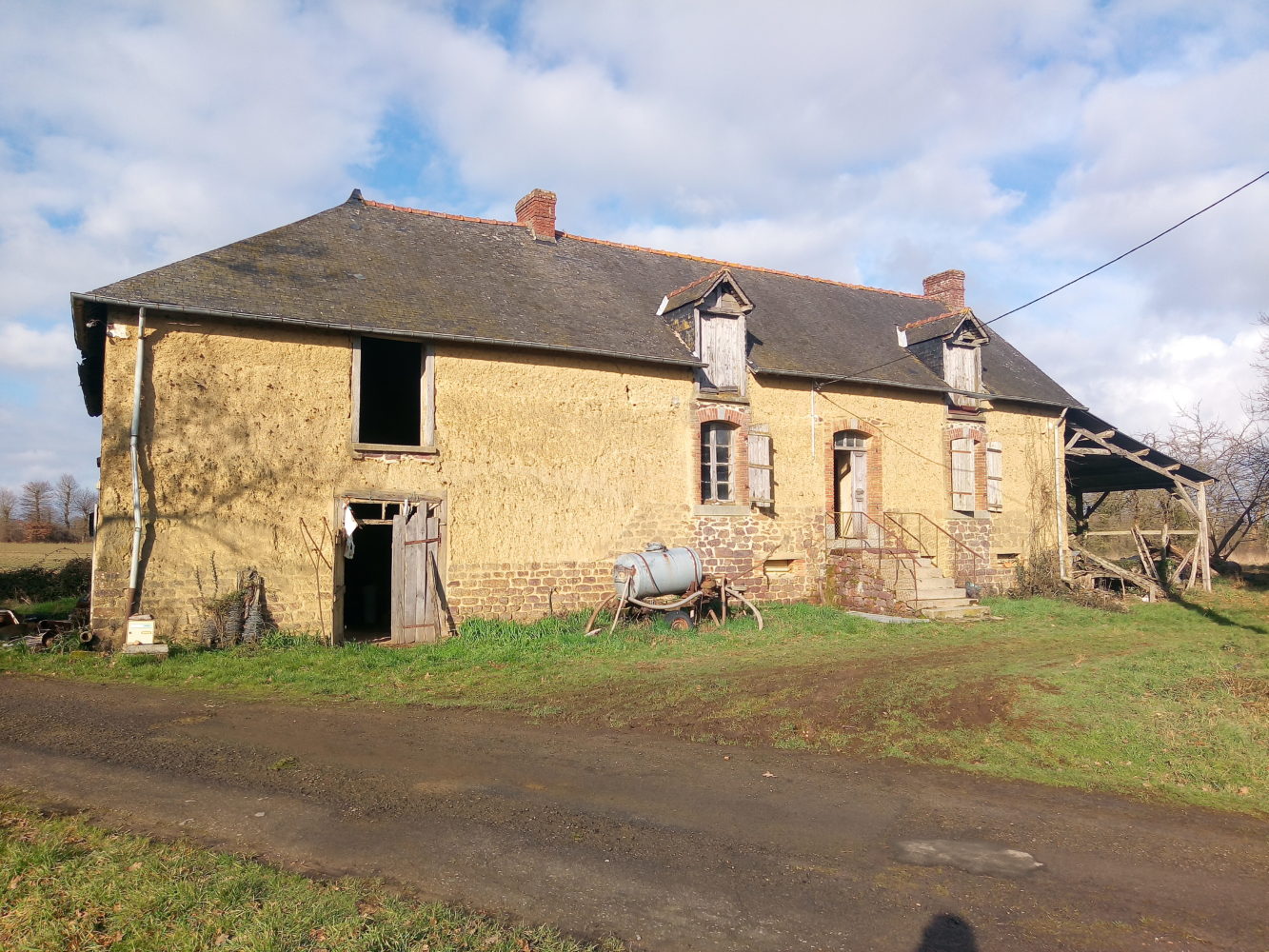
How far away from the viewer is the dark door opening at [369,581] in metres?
15.2

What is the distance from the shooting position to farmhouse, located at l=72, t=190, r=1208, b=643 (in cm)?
1095

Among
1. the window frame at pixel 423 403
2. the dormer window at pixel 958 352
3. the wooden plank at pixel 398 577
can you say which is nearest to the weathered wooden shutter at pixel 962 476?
the dormer window at pixel 958 352

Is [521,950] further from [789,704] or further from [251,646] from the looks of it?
[251,646]

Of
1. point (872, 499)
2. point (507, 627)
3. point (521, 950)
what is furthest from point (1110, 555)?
point (521, 950)

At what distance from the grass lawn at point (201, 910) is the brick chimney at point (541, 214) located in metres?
14.6

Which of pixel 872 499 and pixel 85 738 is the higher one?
pixel 872 499

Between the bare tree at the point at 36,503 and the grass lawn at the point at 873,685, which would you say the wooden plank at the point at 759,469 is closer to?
the grass lawn at the point at 873,685

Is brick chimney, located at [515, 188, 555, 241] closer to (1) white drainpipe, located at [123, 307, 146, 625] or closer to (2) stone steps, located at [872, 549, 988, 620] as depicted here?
(1) white drainpipe, located at [123, 307, 146, 625]

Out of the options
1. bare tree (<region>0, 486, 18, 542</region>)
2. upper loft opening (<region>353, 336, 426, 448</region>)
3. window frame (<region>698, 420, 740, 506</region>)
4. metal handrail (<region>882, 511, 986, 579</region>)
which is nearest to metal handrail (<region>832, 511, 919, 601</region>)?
metal handrail (<region>882, 511, 986, 579</region>)

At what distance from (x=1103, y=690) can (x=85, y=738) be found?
9.52 metres

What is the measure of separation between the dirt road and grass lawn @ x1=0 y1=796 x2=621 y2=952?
0.26 m

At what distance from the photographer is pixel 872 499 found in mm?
16875

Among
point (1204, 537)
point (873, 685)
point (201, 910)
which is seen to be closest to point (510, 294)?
point (873, 685)

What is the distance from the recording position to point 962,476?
17.9 meters
